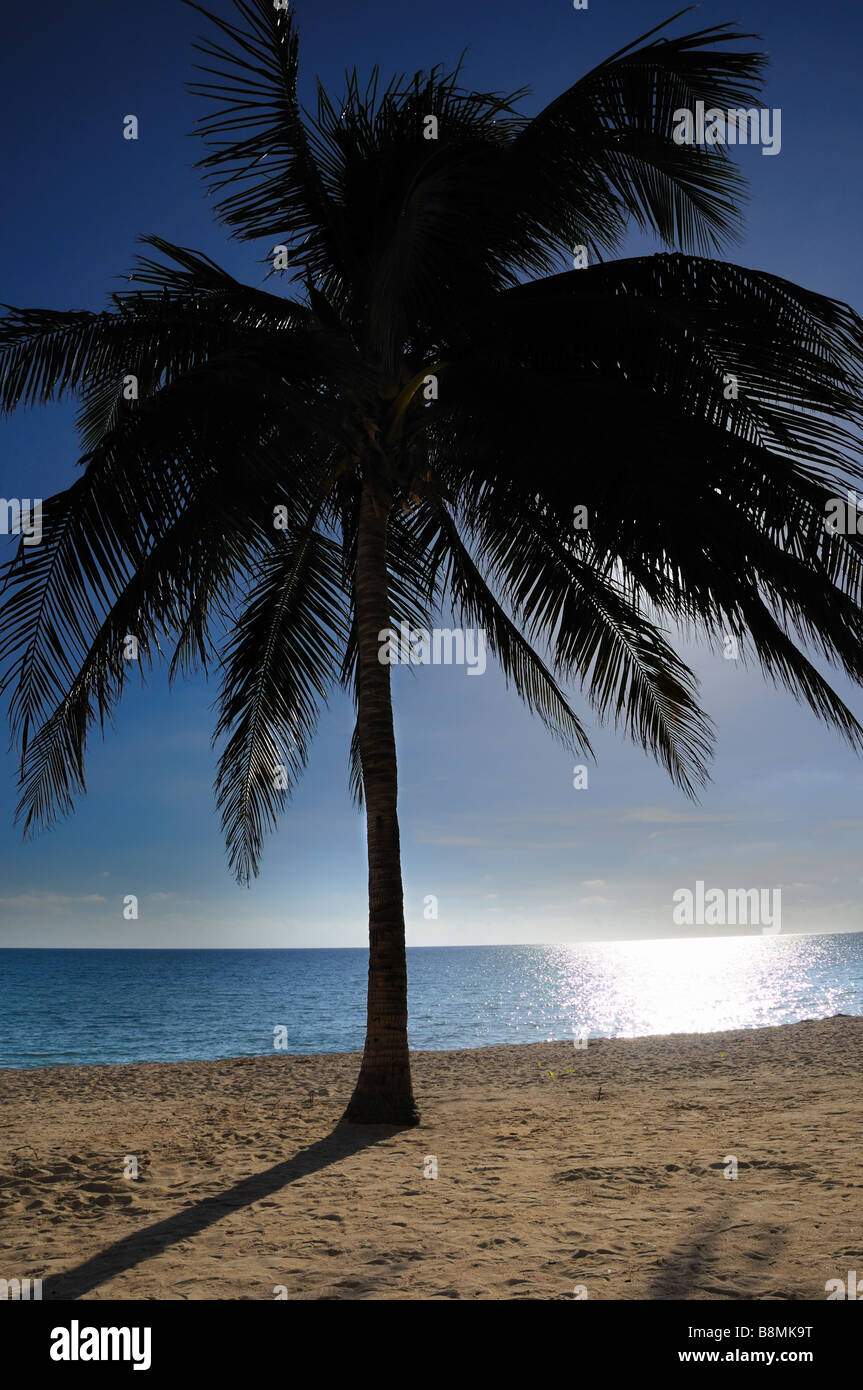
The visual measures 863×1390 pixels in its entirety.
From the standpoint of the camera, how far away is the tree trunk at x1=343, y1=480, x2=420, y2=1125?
8.62 m

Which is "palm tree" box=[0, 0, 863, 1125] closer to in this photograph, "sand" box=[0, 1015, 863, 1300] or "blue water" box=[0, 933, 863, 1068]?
"sand" box=[0, 1015, 863, 1300]

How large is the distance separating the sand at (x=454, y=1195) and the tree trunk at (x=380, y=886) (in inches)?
16.1

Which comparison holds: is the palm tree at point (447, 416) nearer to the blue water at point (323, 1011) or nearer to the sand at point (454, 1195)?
the sand at point (454, 1195)

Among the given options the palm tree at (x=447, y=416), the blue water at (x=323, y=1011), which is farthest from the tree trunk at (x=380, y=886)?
the blue water at (x=323, y=1011)

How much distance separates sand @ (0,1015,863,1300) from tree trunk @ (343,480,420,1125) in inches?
16.1

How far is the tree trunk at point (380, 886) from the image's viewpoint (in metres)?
8.62

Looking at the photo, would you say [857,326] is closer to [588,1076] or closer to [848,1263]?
[848,1263]

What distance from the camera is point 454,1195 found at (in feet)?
19.6

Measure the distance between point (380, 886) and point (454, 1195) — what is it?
323 cm

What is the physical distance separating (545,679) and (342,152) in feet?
21.1

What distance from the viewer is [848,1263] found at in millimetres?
4355

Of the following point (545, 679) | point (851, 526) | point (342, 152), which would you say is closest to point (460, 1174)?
point (851, 526)

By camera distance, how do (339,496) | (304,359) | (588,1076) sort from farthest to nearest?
(588,1076) < (339,496) < (304,359)

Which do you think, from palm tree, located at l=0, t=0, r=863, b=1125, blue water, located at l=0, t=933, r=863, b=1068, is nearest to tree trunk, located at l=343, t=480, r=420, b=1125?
palm tree, located at l=0, t=0, r=863, b=1125
